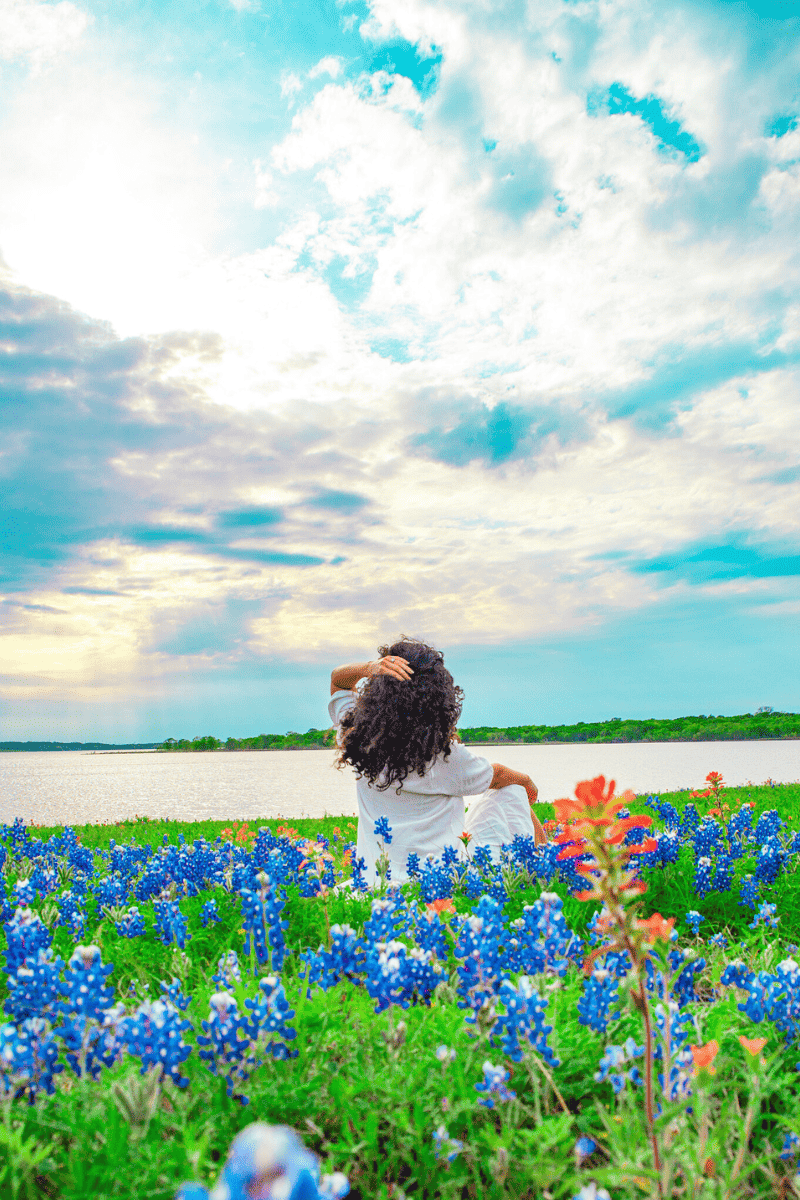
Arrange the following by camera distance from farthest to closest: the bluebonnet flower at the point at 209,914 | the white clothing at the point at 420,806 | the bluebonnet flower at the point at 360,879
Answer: the white clothing at the point at 420,806
the bluebonnet flower at the point at 360,879
the bluebonnet flower at the point at 209,914

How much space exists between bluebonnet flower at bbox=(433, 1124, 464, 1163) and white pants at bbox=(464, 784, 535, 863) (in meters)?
4.89

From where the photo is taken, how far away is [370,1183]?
2.30 m

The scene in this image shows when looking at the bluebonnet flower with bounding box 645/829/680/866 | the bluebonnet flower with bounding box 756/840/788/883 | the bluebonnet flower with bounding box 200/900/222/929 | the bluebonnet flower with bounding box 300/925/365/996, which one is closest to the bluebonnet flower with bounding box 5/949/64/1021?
the bluebonnet flower with bounding box 300/925/365/996

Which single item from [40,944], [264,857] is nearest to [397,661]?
[264,857]

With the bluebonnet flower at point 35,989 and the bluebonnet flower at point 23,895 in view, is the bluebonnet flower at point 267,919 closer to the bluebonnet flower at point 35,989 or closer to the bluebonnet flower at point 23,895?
the bluebonnet flower at point 35,989

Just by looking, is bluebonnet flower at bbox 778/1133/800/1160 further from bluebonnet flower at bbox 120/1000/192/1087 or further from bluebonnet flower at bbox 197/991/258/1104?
bluebonnet flower at bbox 120/1000/192/1087

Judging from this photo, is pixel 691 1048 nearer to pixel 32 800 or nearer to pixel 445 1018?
pixel 445 1018

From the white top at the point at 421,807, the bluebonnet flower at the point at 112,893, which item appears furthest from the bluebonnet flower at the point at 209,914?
the white top at the point at 421,807

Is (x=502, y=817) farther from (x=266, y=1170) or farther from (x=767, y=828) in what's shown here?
(x=266, y=1170)

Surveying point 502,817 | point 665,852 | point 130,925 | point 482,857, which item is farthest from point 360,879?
point 665,852

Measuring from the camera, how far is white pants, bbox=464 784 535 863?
23.2 feet

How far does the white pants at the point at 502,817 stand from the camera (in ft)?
23.2

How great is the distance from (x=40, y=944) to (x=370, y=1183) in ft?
6.11

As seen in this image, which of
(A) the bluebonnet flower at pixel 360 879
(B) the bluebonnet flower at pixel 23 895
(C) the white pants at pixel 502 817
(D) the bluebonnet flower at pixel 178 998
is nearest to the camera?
(D) the bluebonnet flower at pixel 178 998
